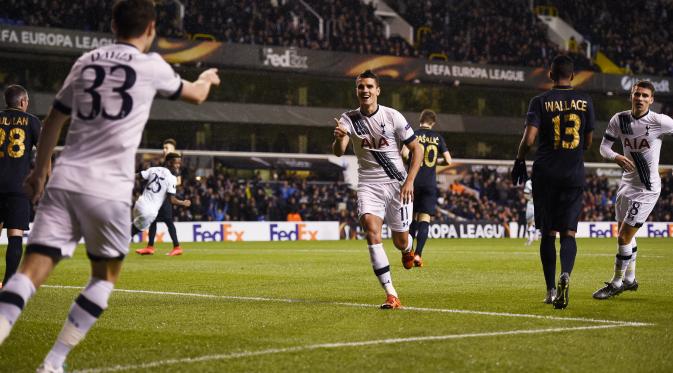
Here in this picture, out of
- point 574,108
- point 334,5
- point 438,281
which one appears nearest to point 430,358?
point 574,108

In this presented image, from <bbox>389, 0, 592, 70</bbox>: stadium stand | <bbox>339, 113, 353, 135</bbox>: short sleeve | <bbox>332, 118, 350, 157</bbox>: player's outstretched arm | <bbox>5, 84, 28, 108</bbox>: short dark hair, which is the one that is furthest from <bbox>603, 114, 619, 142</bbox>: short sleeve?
<bbox>389, 0, 592, 70</bbox>: stadium stand

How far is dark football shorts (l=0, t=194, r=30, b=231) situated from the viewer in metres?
10.9

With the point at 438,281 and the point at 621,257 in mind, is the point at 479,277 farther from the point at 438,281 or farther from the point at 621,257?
the point at 621,257

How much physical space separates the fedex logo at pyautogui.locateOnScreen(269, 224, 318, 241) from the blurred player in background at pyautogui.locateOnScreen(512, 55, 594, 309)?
2698 cm

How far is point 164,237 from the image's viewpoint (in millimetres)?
33375

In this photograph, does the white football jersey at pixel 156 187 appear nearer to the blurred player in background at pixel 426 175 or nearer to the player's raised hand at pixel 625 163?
the blurred player in background at pixel 426 175

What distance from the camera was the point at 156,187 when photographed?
1978 centimetres

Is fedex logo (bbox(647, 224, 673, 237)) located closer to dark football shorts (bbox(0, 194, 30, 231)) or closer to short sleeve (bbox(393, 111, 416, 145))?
short sleeve (bbox(393, 111, 416, 145))

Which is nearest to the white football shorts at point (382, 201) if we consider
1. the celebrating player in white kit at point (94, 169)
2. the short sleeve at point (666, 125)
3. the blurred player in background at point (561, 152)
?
the blurred player in background at point (561, 152)

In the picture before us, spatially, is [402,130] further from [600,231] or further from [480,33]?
[480,33]

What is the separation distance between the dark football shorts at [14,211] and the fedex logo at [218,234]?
929 inches

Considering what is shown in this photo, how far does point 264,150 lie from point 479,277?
121 ft

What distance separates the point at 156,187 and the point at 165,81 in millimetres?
14364

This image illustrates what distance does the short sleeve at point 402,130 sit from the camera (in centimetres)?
975
